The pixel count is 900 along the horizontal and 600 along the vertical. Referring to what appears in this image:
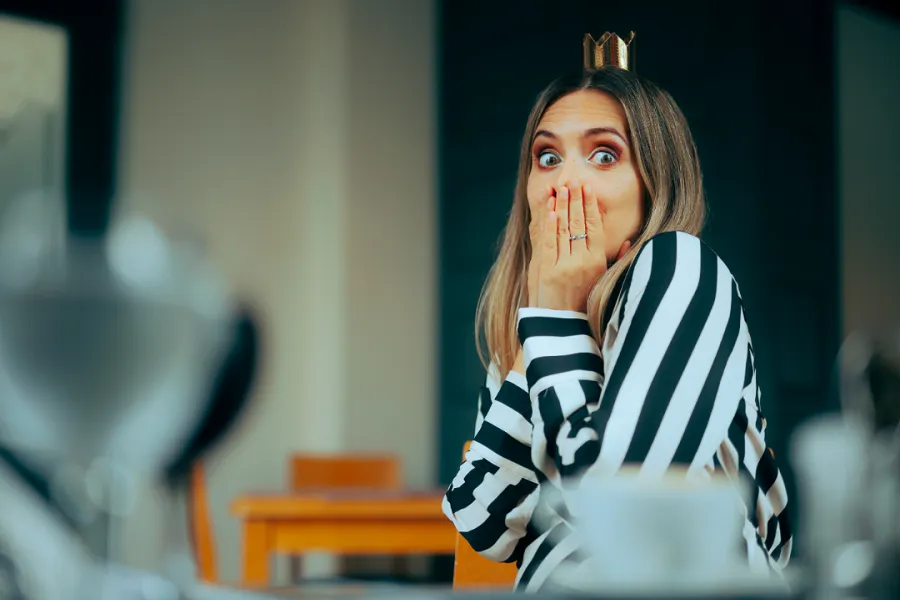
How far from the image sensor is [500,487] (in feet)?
3.49

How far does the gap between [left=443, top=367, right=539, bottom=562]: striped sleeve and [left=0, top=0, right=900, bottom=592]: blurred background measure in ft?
7.92

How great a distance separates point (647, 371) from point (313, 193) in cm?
330

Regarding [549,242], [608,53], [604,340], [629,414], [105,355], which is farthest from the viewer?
[608,53]

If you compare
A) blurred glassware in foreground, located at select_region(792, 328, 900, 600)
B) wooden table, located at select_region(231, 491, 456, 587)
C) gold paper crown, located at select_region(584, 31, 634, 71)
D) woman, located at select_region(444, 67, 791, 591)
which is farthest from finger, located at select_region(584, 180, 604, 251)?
wooden table, located at select_region(231, 491, 456, 587)

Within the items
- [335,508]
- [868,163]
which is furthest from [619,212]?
[868,163]

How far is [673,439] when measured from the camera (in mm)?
841

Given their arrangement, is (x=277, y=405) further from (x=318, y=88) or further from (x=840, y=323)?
(x=840, y=323)

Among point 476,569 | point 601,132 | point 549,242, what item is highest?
point 601,132

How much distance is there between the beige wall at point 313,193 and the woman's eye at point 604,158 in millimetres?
2757

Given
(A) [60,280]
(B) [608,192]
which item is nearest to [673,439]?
(B) [608,192]

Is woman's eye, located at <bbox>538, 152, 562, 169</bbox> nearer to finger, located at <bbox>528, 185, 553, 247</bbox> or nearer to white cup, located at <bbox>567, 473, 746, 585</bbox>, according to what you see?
finger, located at <bbox>528, 185, 553, 247</bbox>

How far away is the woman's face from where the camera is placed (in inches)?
46.3

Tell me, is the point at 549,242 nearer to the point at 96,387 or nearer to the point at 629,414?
the point at 629,414

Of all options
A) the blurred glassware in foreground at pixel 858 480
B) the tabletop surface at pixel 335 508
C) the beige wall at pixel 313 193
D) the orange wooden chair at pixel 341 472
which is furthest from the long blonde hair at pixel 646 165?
the beige wall at pixel 313 193
